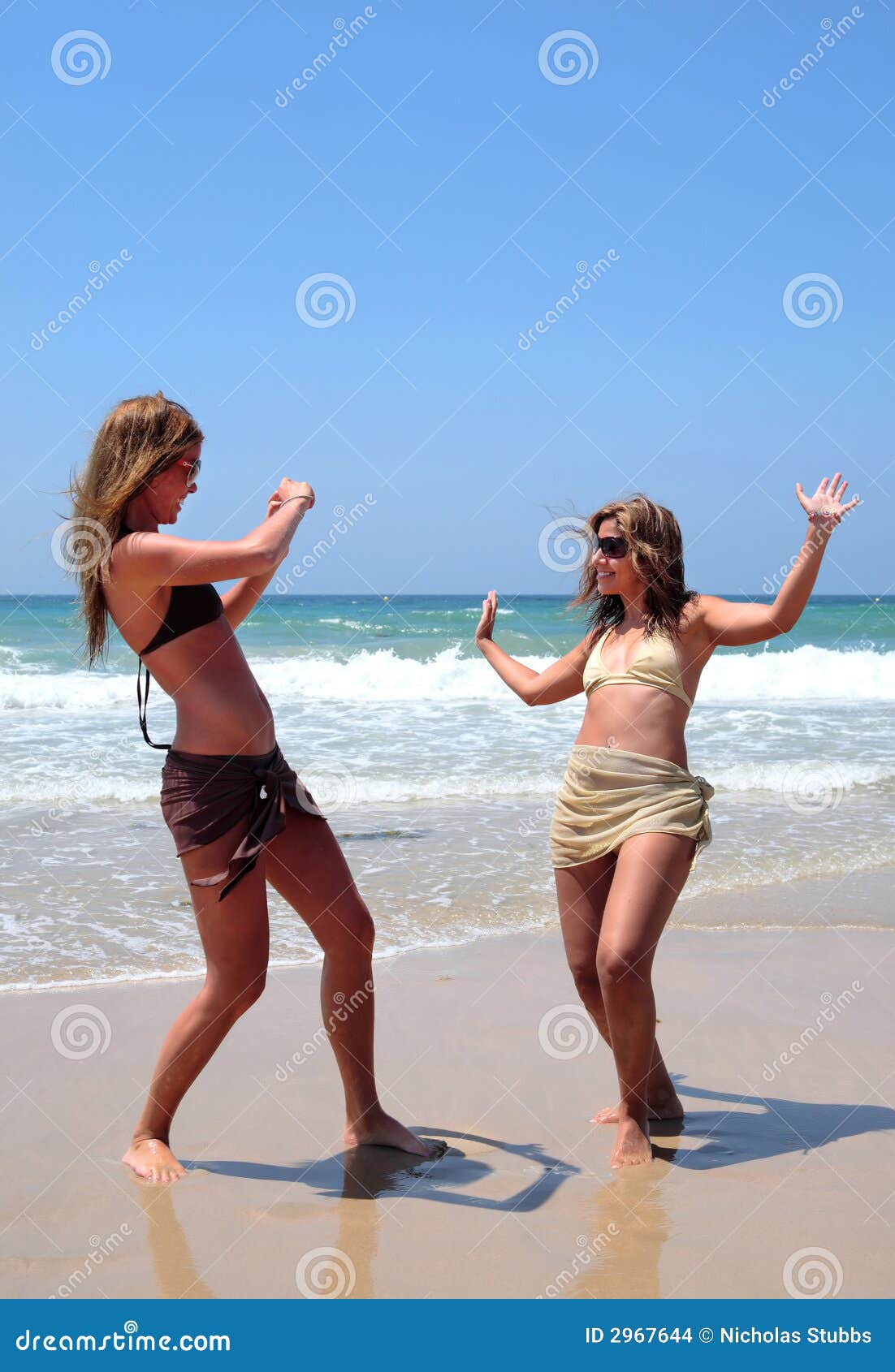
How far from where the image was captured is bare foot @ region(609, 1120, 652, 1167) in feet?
10.8

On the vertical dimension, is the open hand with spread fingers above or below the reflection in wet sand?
above

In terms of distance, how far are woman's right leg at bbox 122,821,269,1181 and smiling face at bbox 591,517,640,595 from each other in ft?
4.58

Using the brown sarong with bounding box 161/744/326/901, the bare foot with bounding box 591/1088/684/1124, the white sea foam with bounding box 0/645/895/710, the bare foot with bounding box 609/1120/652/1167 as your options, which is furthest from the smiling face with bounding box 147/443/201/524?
the white sea foam with bounding box 0/645/895/710

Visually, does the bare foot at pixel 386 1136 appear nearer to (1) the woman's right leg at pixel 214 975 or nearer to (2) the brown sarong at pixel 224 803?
(1) the woman's right leg at pixel 214 975

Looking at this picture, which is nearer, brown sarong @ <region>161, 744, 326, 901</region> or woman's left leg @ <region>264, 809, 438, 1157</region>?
brown sarong @ <region>161, 744, 326, 901</region>

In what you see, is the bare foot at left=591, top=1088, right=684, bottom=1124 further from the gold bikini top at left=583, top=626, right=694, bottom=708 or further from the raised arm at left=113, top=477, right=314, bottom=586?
the raised arm at left=113, top=477, right=314, bottom=586

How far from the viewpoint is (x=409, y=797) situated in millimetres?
9234

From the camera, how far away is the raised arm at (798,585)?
3.29 meters

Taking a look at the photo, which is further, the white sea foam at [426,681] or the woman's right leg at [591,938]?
the white sea foam at [426,681]

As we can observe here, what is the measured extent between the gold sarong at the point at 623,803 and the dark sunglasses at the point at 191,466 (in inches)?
54.3

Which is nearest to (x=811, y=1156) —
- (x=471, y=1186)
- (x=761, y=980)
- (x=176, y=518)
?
(x=471, y=1186)

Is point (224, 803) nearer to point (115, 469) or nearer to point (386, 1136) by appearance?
point (115, 469)

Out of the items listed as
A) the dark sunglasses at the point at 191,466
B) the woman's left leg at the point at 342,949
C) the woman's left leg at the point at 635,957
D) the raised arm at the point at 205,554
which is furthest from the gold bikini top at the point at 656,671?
the dark sunglasses at the point at 191,466
